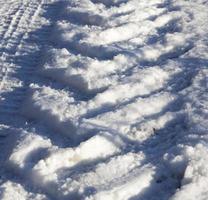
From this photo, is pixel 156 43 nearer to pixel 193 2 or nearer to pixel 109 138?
pixel 193 2

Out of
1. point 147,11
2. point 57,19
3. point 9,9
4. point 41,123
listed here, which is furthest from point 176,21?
point 41,123

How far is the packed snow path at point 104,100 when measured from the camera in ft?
10.1

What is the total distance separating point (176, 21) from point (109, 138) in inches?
78.9

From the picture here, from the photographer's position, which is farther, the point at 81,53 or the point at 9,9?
the point at 9,9

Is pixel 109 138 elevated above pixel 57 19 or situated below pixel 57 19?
above

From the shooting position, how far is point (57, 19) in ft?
17.6

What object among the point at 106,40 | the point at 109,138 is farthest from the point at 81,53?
the point at 109,138

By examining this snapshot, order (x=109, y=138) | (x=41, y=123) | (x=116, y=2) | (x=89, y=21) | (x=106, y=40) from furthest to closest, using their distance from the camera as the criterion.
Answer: (x=116, y=2) < (x=89, y=21) < (x=106, y=40) < (x=41, y=123) < (x=109, y=138)

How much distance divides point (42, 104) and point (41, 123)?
0.19m

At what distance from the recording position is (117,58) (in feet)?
14.4

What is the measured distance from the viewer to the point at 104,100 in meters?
3.84

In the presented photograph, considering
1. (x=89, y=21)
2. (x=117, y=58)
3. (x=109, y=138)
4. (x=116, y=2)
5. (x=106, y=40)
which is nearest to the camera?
Answer: (x=109, y=138)

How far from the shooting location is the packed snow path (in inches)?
121

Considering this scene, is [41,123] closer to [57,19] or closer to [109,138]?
[109,138]
